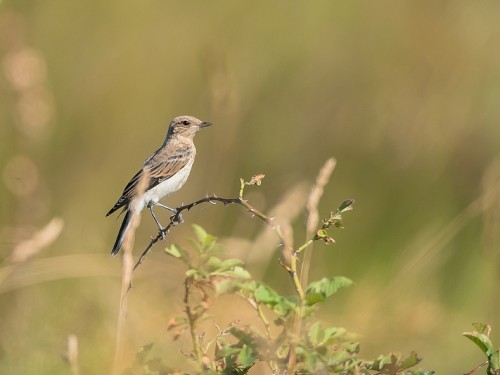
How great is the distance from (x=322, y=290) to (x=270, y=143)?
4038 millimetres

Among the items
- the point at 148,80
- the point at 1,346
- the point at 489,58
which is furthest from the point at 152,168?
the point at 489,58

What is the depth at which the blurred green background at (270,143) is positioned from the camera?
332cm

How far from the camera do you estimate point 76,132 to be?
18.6ft

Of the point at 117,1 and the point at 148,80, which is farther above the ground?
the point at 117,1

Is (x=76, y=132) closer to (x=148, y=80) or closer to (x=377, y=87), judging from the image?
(x=148, y=80)

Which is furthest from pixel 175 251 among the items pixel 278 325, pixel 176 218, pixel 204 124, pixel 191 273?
pixel 204 124

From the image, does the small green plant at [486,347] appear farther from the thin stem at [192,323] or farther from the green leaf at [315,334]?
the thin stem at [192,323]

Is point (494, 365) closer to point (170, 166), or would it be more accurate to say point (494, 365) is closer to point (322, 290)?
point (322, 290)

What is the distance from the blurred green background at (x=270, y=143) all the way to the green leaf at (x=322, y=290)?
93 centimetres

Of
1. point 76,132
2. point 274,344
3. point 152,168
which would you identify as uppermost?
point 76,132

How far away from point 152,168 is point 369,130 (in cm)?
158

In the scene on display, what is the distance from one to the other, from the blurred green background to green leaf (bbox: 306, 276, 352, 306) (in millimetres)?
927

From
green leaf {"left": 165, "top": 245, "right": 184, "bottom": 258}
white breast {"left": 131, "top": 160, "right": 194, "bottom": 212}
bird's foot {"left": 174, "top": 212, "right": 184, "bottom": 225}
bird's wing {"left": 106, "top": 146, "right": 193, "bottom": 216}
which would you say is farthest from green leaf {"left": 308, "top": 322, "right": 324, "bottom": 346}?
white breast {"left": 131, "top": 160, "right": 194, "bottom": 212}

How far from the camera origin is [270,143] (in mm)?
5816
